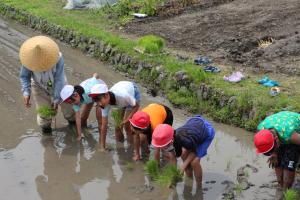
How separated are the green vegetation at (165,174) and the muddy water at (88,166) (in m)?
0.14

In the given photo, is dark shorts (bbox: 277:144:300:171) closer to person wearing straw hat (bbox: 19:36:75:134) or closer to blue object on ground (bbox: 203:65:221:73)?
person wearing straw hat (bbox: 19:36:75:134)

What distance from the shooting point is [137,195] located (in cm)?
588

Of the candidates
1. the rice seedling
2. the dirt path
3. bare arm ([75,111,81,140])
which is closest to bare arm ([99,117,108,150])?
bare arm ([75,111,81,140])

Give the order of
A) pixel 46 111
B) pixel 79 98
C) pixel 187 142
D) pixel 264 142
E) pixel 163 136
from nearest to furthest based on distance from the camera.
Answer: pixel 264 142
pixel 163 136
pixel 187 142
pixel 79 98
pixel 46 111

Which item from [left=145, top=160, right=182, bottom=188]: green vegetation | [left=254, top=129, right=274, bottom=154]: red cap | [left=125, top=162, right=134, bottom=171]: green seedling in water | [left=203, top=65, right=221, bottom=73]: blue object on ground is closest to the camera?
[left=254, top=129, right=274, bottom=154]: red cap

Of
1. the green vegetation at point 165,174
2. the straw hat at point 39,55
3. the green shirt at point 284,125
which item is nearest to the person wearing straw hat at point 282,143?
the green shirt at point 284,125

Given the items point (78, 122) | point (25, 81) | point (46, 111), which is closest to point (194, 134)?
point (78, 122)

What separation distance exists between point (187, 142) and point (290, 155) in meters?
1.14

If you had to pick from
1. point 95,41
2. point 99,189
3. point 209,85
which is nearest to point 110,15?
point 95,41

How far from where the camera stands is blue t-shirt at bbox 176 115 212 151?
557 cm

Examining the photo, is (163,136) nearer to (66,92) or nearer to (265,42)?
(66,92)

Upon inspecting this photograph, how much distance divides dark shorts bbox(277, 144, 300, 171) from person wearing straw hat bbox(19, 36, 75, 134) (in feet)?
11.3

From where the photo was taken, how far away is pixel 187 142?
18.2 ft

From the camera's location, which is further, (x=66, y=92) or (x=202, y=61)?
(x=202, y=61)
